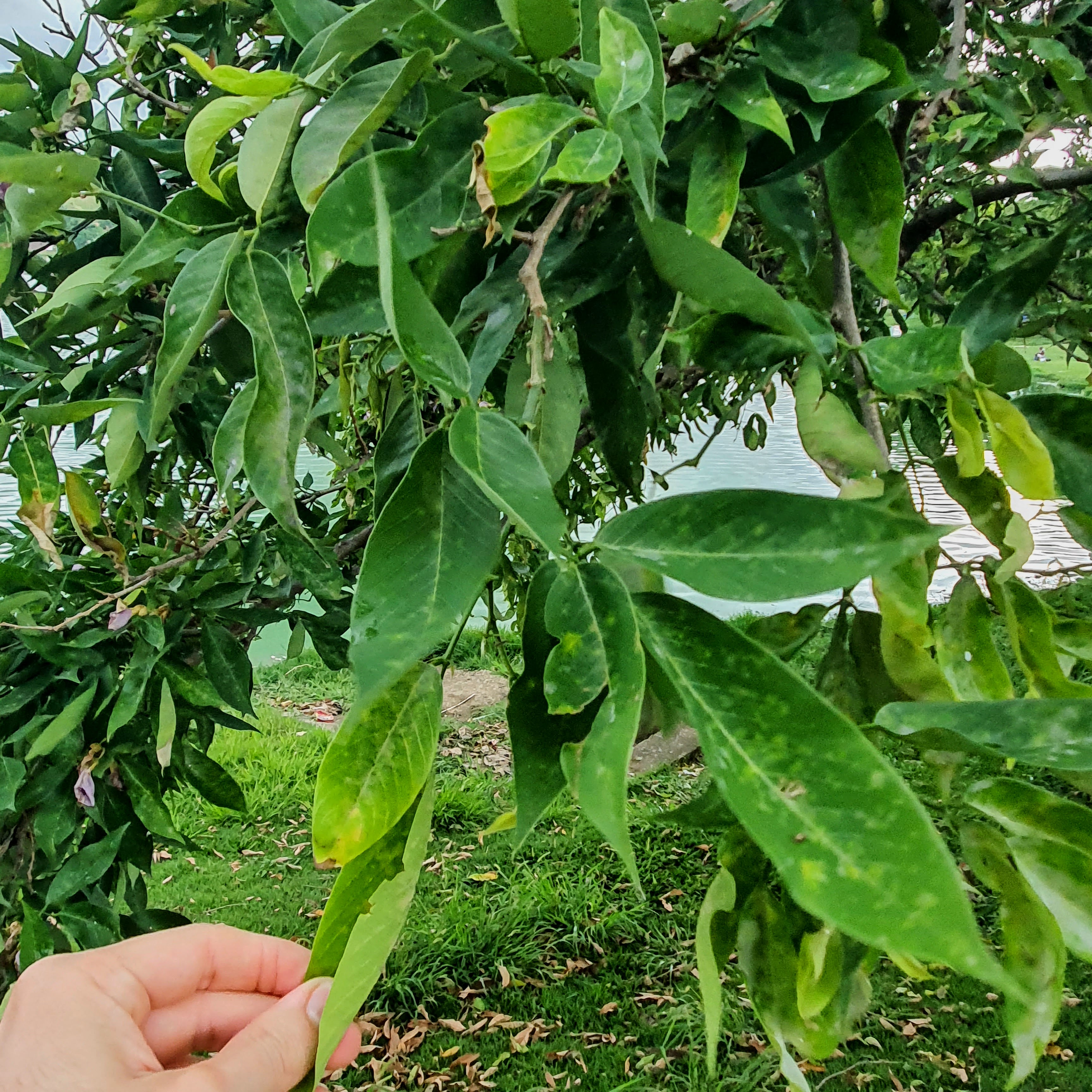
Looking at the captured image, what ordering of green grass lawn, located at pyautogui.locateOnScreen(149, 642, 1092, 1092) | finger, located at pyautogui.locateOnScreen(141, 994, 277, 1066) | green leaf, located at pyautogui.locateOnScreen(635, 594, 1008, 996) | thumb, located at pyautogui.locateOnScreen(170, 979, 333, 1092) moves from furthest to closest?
green grass lawn, located at pyautogui.locateOnScreen(149, 642, 1092, 1092), finger, located at pyautogui.locateOnScreen(141, 994, 277, 1066), thumb, located at pyautogui.locateOnScreen(170, 979, 333, 1092), green leaf, located at pyautogui.locateOnScreen(635, 594, 1008, 996)

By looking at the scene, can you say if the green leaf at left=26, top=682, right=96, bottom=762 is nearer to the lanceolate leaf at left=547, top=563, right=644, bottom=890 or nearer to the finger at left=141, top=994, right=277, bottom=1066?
the finger at left=141, top=994, right=277, bottom=1066

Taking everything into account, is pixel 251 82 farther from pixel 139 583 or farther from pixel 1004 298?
pixel 139 583

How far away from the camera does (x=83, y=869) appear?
580 millimetres

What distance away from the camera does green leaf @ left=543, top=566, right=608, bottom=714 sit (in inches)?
6.9

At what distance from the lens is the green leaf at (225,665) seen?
60 centimetres

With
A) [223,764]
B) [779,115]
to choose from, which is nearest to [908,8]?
[779,115]

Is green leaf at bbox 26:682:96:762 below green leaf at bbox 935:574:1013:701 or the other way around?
below

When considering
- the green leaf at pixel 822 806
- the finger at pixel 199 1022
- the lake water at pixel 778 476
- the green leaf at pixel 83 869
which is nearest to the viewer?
the green leaf at pixel 822 806

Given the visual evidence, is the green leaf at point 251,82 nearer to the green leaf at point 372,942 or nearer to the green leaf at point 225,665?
the green leaf at point 372,942

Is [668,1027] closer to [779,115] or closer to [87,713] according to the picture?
[87,713]

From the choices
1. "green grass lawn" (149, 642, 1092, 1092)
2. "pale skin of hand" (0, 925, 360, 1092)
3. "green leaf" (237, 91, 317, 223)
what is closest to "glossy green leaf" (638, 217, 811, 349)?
"green leaf" (237, 91, 317, 223)

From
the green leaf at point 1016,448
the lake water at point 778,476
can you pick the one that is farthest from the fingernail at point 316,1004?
the lake water at point 778,476

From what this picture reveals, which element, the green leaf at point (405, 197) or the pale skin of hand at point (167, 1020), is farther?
the pale skin of hand at point (167, 1020)

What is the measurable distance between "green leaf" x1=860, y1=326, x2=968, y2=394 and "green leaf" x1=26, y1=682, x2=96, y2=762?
52 centimetres
